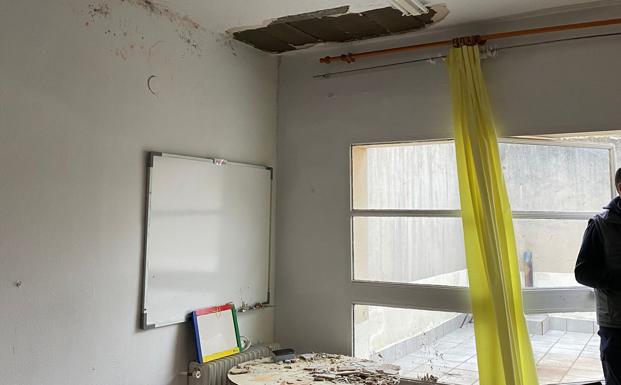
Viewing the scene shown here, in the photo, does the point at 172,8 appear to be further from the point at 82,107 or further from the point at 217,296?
the point at 217,296

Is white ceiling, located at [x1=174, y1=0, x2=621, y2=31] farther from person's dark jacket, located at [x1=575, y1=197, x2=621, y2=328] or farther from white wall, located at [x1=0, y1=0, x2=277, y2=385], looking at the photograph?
person's dark jacket, located at [x1=575, y1=197, x2=621, y2=328]

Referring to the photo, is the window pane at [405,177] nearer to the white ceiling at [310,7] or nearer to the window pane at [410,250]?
the window pane at [410,250]

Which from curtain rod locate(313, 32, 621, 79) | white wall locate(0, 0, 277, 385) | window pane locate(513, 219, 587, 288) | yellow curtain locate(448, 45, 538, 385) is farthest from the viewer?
window pane locate(513, 219, 587, 288)

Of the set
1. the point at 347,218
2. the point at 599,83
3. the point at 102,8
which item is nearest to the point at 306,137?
the point at 347,218

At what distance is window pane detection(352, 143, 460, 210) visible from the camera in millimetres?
3018

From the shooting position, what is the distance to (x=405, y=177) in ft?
10.4

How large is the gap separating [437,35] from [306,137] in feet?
3.80

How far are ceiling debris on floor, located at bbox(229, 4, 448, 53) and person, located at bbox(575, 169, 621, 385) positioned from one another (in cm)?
149

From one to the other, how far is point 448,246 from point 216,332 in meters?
1.58

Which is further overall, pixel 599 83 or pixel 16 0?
pixel 599 83

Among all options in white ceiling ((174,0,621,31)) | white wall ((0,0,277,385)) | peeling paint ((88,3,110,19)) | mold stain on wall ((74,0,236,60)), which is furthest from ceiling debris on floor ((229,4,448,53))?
peeling paint ((88,3,110,19))

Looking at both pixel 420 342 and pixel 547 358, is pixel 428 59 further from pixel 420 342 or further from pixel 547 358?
pixel 547 358

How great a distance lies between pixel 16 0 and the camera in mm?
2029

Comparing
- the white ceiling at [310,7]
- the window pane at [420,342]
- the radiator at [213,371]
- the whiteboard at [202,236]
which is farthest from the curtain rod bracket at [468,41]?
the radiator at [213,371]
